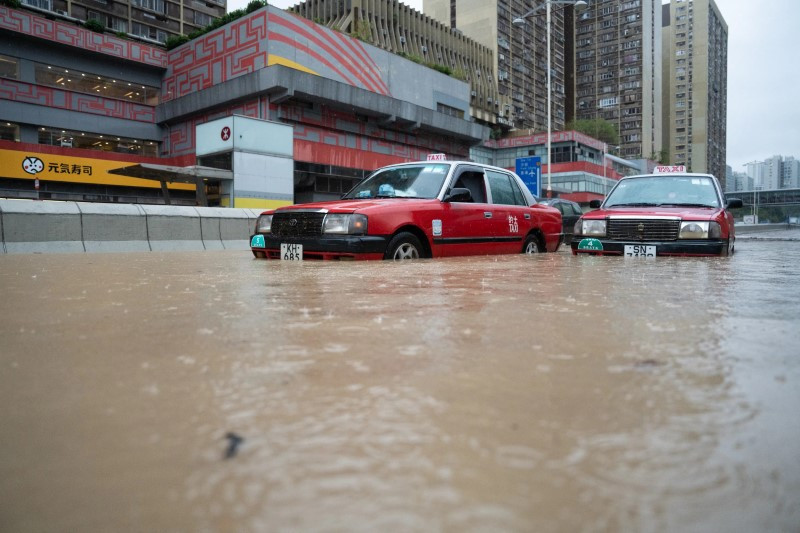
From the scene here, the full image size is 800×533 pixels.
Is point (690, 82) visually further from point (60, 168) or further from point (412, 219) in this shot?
point (412, 219)

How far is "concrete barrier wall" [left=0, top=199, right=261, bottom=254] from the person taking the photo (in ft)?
26.6

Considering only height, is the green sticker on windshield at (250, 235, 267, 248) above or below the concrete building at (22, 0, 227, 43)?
below

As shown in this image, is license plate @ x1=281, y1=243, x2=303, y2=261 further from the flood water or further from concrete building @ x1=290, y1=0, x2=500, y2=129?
concrete building @ x1=290, y1=0, x2=500, y2=129

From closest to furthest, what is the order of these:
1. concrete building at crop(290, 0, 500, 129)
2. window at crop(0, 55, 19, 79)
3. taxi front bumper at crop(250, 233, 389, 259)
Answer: taxi front bumper at crop(250, 233, 389, 259) < window at crop(0, 55, 19, 79) < concrete building at crop(290, 0, 500, 129)

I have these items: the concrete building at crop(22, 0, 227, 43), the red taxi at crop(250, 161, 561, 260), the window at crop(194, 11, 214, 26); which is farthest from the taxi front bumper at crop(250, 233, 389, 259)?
the window at crop(194, 11, 214, 26)

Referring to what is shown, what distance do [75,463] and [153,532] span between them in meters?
0.25

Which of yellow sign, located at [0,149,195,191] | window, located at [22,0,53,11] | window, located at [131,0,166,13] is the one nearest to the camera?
yellow sign, located at [0,149,195,191]

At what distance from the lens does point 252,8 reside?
29484 mm

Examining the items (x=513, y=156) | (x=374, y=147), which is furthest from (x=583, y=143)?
(x=374, y=147)

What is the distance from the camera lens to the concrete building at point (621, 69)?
92062 millimetres

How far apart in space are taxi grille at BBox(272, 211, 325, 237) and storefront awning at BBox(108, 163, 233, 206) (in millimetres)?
13945

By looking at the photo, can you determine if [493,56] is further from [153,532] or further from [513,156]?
[153,532]

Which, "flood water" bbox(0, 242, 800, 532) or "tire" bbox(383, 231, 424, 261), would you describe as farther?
"tire" bbox(383, 231, 424, 261)

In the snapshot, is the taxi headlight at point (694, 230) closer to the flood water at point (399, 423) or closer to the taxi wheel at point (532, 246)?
the taxi wheel at point (532, 246)
